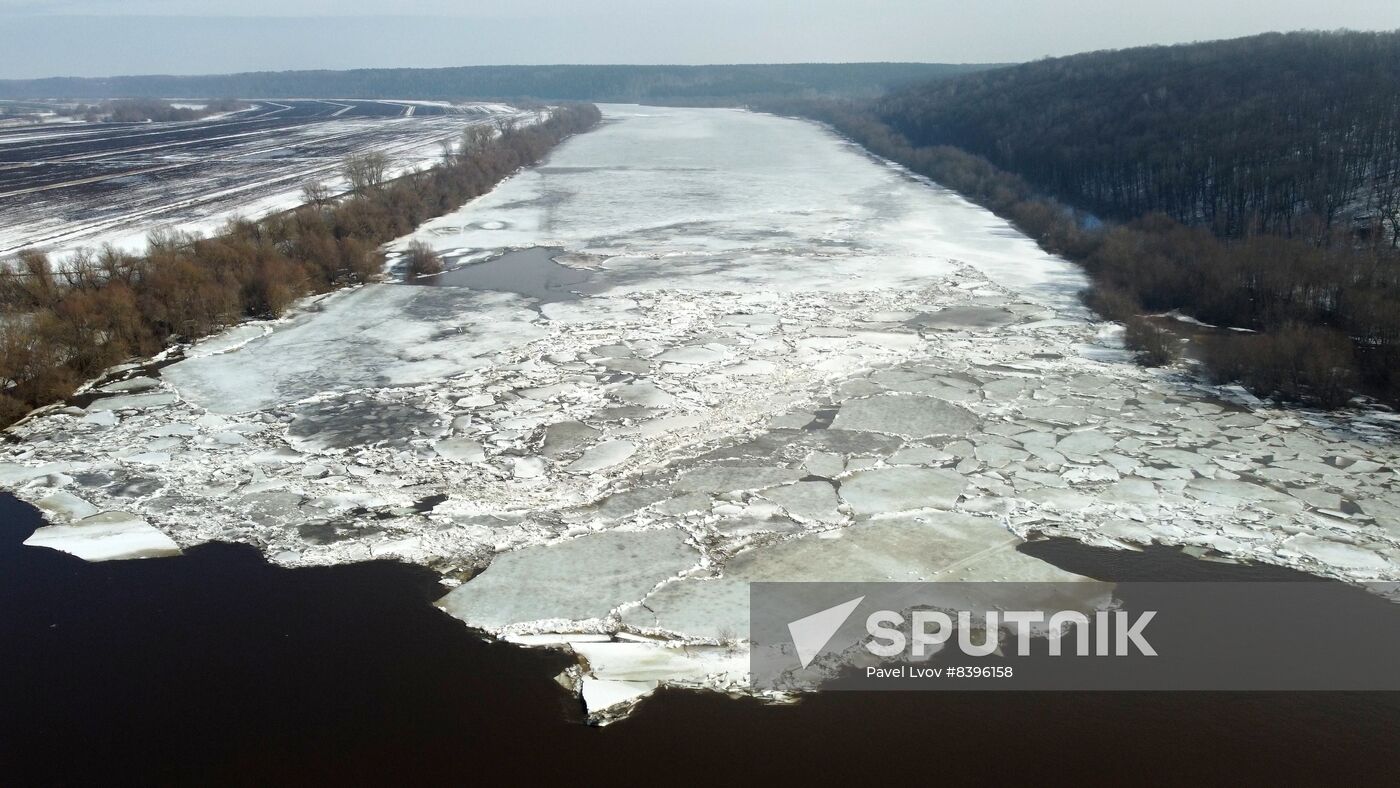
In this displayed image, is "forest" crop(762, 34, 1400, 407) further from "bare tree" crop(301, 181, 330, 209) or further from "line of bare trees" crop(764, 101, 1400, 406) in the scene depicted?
"bare tree" crop(301, 181, 330, 209)

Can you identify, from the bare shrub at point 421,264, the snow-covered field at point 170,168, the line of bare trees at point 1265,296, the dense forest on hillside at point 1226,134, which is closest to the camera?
the line of bare trees at point 1265,296

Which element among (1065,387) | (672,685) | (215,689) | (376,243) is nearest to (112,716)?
(215,689)

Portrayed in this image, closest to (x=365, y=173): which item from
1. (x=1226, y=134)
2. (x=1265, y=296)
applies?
(x=1265, y=296)

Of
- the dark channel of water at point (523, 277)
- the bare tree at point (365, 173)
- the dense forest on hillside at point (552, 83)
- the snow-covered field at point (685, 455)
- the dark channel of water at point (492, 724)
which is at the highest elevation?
the dense forest on hillside at point (552, 83)

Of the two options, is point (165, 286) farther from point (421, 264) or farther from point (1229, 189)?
point (1229, 189)

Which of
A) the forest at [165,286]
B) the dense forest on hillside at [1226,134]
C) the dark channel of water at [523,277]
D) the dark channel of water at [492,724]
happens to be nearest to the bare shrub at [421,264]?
the forest at [165,286]

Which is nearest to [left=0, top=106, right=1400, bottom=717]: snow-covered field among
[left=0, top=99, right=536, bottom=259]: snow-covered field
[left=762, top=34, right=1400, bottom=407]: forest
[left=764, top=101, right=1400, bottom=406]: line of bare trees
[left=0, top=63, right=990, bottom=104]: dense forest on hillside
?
[left=764, top=101, right=1400, bottom=406]: line of bare trees

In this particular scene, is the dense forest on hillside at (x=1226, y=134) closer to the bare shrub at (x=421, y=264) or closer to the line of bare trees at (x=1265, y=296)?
the line of bare trees at (x=1265, y=296)

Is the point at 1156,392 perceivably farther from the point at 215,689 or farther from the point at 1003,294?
the point at 215,689
